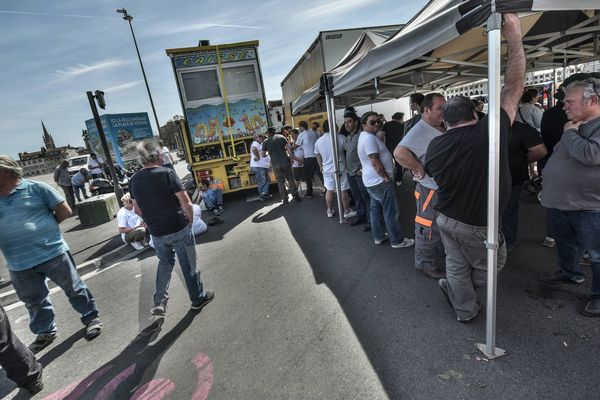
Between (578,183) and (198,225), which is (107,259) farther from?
(578,183)

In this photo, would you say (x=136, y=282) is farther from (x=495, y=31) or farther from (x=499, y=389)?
(x=495, y=31)

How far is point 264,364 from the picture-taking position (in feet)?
8.25

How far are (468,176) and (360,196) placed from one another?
323 cm

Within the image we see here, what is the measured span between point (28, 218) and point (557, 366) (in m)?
4.36

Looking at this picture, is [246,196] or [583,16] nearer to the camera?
[583,16]

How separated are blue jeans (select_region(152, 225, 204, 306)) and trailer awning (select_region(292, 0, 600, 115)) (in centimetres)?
258

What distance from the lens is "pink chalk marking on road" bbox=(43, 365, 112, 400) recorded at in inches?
99.9

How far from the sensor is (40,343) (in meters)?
3.21

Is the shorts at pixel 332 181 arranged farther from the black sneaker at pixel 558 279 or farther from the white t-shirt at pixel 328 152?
the black sneaker at pixel 558 279

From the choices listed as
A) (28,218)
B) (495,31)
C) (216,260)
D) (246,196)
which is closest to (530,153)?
(495,31)

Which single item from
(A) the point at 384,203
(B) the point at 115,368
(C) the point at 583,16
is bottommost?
(B) the point at 115,368

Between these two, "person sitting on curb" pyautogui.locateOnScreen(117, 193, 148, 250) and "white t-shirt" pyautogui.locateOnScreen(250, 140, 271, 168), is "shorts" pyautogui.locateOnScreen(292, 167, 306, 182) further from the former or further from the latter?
"person sitting on curb" pyautogui.locateOnScreen(117, 193, 148, 250)

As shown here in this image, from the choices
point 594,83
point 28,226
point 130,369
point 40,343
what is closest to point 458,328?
point 594,83

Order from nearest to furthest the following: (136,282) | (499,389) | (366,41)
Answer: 1. (499,389)
2. (136,282)
3. (366,41)
